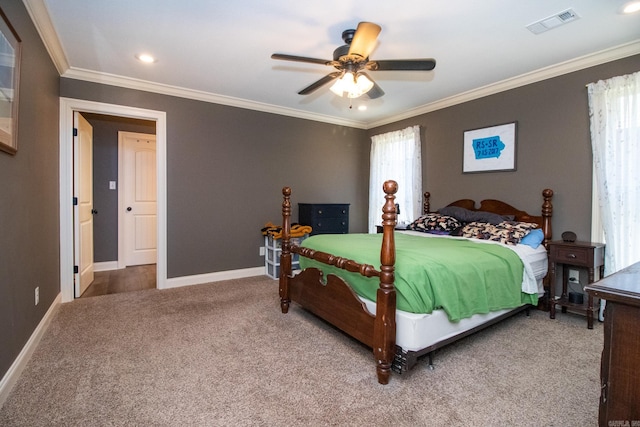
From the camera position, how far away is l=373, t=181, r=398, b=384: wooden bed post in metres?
1.86

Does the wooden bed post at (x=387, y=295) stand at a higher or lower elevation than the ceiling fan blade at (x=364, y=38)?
lower

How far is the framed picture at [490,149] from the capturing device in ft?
11.5

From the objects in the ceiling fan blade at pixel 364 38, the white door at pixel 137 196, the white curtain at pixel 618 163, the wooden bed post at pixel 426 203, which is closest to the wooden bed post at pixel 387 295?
the ceiling fan blade at pixel 364 38

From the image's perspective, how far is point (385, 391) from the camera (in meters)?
1.81

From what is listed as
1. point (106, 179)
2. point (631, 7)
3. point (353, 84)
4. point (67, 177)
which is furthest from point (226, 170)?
point (631, 7)

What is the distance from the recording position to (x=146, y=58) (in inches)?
117

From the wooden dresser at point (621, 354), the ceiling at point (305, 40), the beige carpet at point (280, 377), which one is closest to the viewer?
the wooden dresser at point (621, 354)

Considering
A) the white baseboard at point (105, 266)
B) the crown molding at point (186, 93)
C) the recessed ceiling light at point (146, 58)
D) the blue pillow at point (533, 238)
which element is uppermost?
the recessed ceiling light at point (146, 58)

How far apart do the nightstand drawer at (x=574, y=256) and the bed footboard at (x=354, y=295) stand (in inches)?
77.5

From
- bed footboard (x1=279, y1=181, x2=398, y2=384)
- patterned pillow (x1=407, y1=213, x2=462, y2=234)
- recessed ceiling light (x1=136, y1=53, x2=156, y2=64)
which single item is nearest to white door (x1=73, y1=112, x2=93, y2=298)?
recessed ceiling light (x1=136, y1=53, x2=156, y2=64)

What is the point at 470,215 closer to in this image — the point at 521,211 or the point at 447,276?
the point at 521,211

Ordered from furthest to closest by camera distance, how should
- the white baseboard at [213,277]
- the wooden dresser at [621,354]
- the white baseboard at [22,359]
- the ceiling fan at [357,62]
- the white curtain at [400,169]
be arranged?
1. the white curtain at [400,169]
2. the white baseboard at [213,277]
3. the ceiling fan at [357,62]
4. the white baseboard at [22,359]
5. the wooden dresser at [621,354]

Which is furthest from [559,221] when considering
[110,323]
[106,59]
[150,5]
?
[106,59]

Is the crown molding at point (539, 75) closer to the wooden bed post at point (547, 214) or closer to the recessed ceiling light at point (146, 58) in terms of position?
the wooden bed post at point (547, 214)
